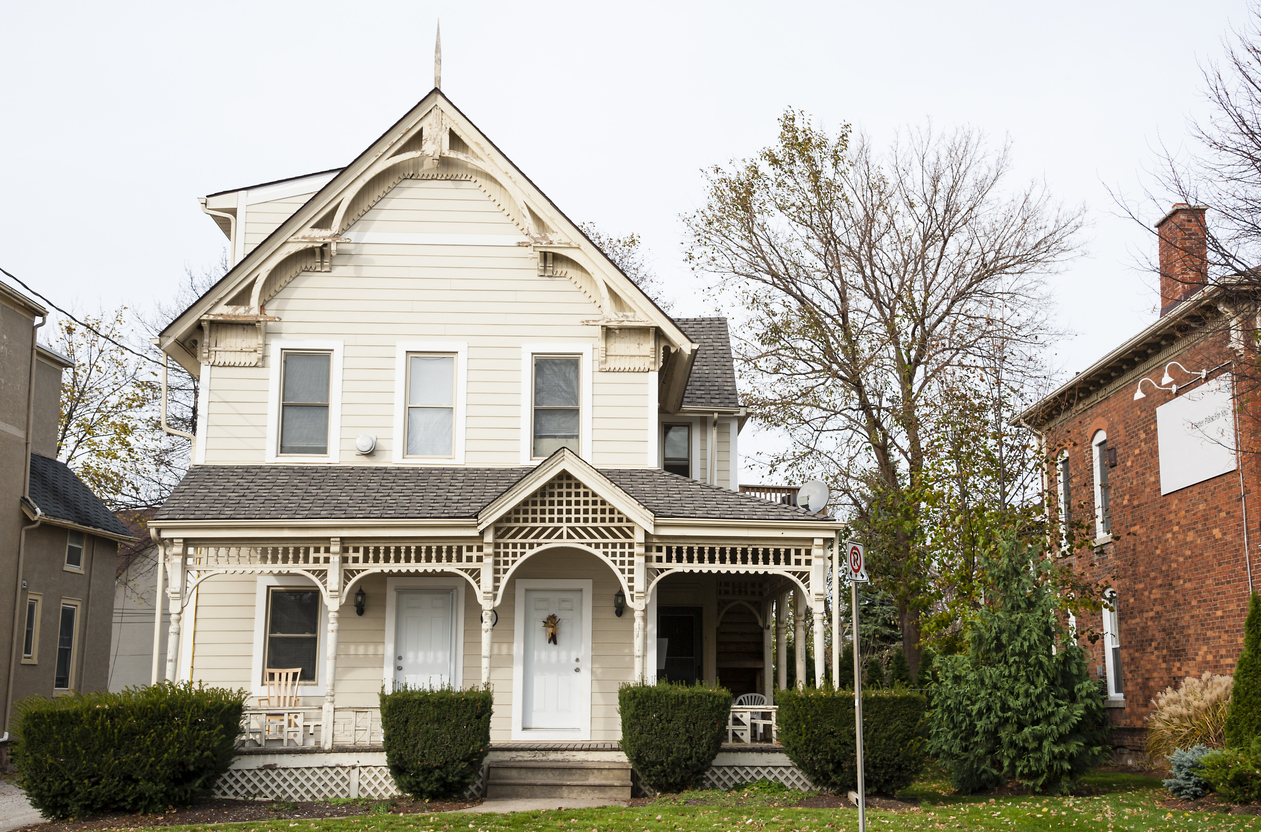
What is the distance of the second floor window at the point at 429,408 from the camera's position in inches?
643

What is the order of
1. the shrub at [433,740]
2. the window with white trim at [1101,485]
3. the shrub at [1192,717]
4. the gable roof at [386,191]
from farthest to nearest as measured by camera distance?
the window with white trim at [1101,485] < the gable roof at [386,191] < the shrub at [1192,717] < the shrub at [433,740]

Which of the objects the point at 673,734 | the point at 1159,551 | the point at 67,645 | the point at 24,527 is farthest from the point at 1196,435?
the point at 67,645

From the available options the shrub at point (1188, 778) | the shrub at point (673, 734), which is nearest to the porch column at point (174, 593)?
the shrub at point (673, 734)

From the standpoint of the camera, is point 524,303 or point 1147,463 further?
point 1147,463

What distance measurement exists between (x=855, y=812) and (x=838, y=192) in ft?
52.3

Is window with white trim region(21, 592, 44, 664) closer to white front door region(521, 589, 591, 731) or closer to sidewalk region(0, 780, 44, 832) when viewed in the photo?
sidewalk region(0, 780, 44, 832)

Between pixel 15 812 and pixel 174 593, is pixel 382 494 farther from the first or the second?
pixel 15 812

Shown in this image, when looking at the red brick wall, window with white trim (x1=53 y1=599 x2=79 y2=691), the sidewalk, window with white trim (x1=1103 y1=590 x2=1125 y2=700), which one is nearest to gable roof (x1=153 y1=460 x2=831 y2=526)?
the sidewalk

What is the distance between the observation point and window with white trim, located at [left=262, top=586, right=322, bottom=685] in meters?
15.3

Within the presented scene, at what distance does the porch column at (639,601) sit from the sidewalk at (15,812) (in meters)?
6.92

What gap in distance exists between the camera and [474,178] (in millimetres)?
16781

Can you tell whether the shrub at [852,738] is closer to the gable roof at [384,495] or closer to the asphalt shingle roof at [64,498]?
the gable roof at [384,495]

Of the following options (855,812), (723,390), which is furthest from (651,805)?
(723,390)

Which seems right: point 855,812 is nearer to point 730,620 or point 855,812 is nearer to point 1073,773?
point 1073,773
